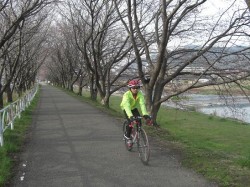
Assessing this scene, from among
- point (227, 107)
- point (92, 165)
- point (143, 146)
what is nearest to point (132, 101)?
point (143, 146)

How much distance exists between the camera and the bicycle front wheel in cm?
658

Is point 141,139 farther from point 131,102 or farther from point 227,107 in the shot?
point 227,107

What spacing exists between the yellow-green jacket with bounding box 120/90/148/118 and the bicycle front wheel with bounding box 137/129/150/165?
1.62ft

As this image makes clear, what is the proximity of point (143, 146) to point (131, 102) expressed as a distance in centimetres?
102

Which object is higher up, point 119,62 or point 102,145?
point 119,62

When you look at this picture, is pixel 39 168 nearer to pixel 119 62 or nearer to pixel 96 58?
pixel 96 58

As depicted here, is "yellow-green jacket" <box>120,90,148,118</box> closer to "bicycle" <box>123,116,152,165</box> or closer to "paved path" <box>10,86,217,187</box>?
"bicycle" <box>123,116,152,165</box>

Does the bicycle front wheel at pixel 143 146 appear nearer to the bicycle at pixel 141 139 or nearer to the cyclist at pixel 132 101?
the bicycle at pixel 141 139

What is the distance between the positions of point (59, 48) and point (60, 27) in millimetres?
12829

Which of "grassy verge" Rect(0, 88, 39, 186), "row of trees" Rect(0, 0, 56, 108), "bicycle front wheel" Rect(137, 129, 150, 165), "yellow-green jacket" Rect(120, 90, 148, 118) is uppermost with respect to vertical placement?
"row of trees" Rect(0, 0, 56, 108)

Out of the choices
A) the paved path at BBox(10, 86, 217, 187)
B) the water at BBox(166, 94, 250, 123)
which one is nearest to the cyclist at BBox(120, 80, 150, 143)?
the paved path at BBox(10, 86, 217, 187)

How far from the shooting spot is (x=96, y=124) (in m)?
12.6

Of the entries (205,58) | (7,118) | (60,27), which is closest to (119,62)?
(60,27)

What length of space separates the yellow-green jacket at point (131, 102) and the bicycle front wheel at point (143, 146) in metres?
0.49
